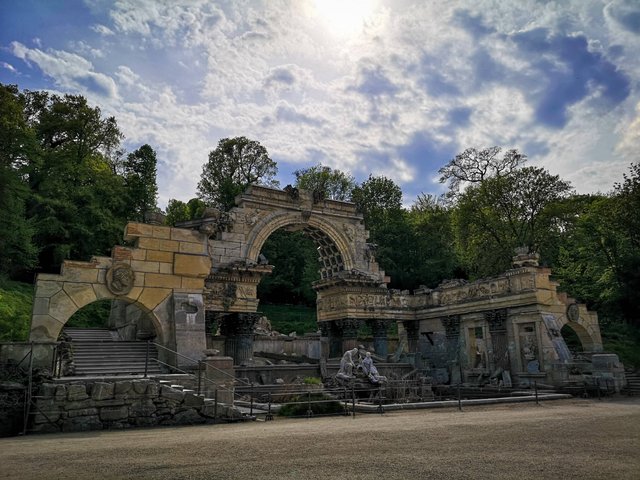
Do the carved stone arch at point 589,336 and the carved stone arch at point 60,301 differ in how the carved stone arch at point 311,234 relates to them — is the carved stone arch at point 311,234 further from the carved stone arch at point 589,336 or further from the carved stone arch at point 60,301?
the carved stone arch at point 589,336

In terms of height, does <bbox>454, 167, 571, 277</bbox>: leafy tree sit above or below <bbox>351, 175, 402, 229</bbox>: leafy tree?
below

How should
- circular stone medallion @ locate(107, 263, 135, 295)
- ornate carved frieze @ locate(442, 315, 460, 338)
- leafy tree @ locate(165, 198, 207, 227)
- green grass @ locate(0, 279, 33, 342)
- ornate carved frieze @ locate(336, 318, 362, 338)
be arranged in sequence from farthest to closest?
leafy tree @ locate(165, 198, 207, 227), ornate carved frieze @ locate(336, 318, 362, 338), ornate carved frieze @ locate(442, 315, 460, 338), green grass @ locate(0, 279, 33, 342), circular stone medallion @ locate(107, 263, 135, 295)

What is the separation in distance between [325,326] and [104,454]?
21.0 metres

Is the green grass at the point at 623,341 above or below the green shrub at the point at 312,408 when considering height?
above

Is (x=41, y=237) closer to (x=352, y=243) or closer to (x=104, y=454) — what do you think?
(x=352, y=243)

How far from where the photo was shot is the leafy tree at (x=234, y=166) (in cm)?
5009

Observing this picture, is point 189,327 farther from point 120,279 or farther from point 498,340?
point 498,340

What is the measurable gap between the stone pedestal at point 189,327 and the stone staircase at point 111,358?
781mm

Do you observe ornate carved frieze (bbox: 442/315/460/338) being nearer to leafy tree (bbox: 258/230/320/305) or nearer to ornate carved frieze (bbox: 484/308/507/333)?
ornate carved frieze (bbox: 484/308/507/333)

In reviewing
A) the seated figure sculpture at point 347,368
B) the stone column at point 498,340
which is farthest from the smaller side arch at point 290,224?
the seated figure sculpture at point 347,368

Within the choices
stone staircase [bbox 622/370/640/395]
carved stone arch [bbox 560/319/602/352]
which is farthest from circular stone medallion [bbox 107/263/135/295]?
carved stone arch [bbox 560/319/602/352]

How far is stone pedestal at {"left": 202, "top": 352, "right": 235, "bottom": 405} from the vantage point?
12.3 m

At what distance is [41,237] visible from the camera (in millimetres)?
31906

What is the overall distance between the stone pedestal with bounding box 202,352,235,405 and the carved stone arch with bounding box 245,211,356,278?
34.4ft
